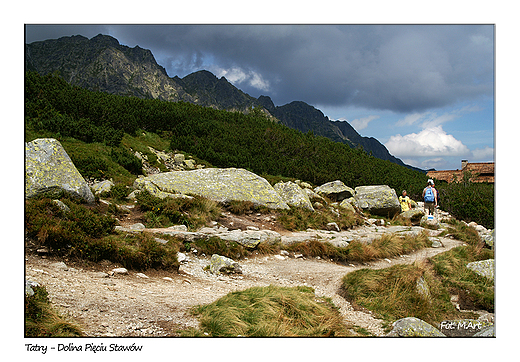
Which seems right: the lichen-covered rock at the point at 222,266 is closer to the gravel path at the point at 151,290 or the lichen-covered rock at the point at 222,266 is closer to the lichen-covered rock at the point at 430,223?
the gravel path at the point at 151,290

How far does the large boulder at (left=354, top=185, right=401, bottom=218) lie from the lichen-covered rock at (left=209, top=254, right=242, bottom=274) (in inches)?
578

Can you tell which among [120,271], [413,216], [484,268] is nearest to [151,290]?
[120,271]

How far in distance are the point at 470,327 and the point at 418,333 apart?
1.64 meters

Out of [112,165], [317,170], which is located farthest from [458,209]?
[112,165]

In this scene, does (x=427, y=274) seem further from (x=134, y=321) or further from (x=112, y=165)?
(x=112, y=165)

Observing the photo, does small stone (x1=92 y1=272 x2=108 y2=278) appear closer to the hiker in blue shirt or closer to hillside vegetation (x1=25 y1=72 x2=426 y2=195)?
hillside vegetation (x1=25 y1=72 x2=426 y2=195)

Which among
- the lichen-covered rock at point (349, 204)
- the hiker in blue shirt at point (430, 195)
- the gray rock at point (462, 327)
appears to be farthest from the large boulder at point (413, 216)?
the gray rock at point (462, 327)

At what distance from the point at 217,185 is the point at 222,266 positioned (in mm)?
7063

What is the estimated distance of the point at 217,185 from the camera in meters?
14.1

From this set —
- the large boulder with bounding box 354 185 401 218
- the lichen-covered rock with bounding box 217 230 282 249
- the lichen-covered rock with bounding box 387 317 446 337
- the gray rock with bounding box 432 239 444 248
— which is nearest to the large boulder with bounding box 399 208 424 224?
the large boulder with bounding box 354 185 401 218

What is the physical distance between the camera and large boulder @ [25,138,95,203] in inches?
348

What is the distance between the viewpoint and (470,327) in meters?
4.83

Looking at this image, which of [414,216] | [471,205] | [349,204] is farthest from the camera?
[471,205]

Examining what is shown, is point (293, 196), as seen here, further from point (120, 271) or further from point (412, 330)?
point (412, 330)
